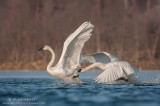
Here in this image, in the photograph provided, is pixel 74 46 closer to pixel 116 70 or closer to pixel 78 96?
pixel 116 70

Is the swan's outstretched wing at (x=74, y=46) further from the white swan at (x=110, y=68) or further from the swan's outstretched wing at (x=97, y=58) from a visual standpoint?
the swan's outstretched wing at (x=97, y=58)

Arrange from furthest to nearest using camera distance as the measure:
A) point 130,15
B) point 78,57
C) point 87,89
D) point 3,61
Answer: point 130,15 → point 3,61 → point 78,57 → point 87,89

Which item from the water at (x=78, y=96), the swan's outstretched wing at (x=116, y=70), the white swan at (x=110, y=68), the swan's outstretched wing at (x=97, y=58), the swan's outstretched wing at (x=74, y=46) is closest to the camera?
the water at (x=78, y=96)

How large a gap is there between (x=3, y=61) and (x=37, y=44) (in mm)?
3041

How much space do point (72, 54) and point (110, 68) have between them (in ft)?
4.77

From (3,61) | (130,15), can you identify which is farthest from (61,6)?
(3,61)

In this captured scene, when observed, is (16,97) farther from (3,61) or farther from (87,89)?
(3,61)

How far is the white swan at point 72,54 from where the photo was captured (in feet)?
46.8

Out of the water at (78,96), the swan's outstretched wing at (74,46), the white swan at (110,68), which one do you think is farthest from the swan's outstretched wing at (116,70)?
the swan's outstretched wing at (74,46)

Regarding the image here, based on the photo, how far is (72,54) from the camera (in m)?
15.2

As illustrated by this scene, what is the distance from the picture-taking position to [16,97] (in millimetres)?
11516

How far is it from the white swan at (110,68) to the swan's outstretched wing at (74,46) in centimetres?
50

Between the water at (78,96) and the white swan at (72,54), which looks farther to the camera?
the white swan at (72,54)

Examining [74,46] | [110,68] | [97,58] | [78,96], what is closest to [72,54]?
[74,46]
